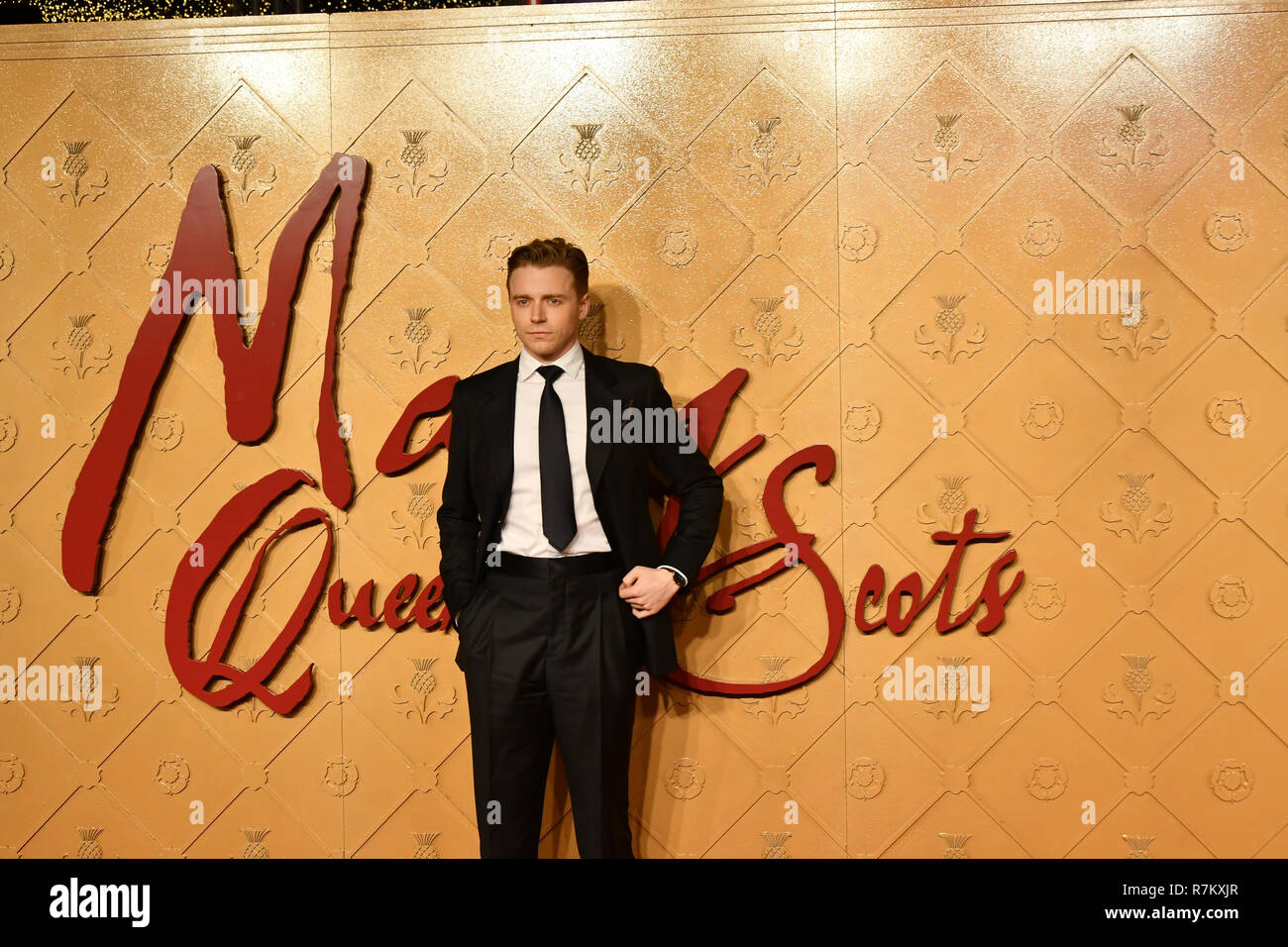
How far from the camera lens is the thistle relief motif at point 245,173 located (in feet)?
9.42

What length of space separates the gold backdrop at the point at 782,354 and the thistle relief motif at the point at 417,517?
0.04 ft

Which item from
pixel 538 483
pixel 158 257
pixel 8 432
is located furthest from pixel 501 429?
pixel 8 432

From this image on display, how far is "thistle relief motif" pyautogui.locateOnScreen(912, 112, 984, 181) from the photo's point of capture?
2.77 meters

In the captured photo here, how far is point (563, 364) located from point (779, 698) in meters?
1.21

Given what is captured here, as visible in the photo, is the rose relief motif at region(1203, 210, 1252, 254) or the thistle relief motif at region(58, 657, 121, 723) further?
the thistle relief motif at region(58, 657, 121, 723)

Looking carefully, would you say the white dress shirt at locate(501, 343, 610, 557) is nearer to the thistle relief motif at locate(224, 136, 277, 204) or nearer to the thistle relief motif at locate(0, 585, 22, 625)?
the thistle relief motif at locate(224, 136, 277, 204)

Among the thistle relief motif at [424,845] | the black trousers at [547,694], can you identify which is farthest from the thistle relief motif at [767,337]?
the thistle relief motif at [424,845]

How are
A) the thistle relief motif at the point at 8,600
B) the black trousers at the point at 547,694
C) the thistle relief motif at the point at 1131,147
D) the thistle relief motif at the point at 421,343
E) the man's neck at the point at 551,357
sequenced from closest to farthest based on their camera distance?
the black trousers at the point at 547,694, the man's neck at the point at 551,357, the thistle relief motif at the point at 1131,147, the thistle relief motif at the point at 421,343, the thistle relief motif at the point at 8,600

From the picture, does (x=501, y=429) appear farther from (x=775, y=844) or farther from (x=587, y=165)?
(x=775, y=844)

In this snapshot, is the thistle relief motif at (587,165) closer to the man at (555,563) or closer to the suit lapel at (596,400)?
the man at (555,563)

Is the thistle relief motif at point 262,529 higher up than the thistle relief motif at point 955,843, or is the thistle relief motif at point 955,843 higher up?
the thistle relief motif at point 262,529

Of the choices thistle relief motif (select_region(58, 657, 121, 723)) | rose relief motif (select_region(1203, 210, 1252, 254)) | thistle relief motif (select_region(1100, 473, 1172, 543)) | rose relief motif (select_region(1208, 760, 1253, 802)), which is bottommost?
rose relief motif (select_region(1208, 760, 1253, 802))

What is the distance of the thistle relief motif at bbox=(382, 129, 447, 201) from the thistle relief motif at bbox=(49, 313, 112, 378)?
1.08 metres

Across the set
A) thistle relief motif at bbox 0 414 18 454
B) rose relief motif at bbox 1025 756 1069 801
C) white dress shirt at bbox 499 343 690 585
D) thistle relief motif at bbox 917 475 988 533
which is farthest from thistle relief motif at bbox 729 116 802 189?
thistle relief motif at bbox 0 414 18 454
